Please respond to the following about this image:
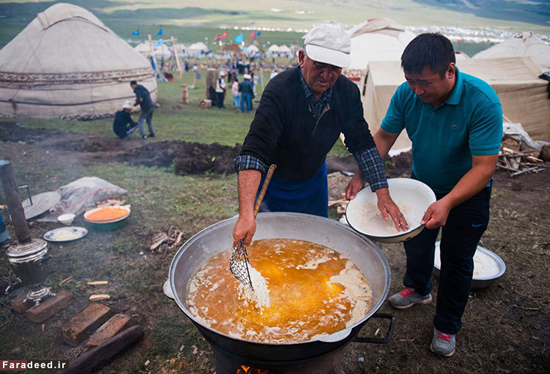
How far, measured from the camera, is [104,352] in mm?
2484

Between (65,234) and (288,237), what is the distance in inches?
138

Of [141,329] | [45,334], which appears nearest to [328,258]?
[141,329]

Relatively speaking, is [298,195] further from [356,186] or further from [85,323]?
[85,323]

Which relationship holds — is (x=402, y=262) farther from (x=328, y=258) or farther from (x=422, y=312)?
(x=328, y=258)

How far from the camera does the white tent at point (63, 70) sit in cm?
1155

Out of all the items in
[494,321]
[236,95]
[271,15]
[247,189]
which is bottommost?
[494,321]

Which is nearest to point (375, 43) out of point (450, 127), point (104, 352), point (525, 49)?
point (525, 49)

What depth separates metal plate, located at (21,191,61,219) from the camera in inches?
187

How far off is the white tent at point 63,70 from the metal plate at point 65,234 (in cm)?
956

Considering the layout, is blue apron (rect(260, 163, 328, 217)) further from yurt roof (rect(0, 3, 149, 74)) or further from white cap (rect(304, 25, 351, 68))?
yurt roof (rect(0, 3, 149, 74))

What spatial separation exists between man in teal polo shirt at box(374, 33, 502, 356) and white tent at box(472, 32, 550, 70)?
13.7 meters

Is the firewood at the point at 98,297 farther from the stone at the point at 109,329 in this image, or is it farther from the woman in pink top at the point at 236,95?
the woman in pink top at the point at 236,95

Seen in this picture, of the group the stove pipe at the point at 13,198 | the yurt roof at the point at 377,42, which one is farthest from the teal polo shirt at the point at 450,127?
the yurt roof at the point at 377,42

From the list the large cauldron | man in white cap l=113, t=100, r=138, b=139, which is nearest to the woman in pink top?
man in white cap l=113, t=100, r=138, b=139
